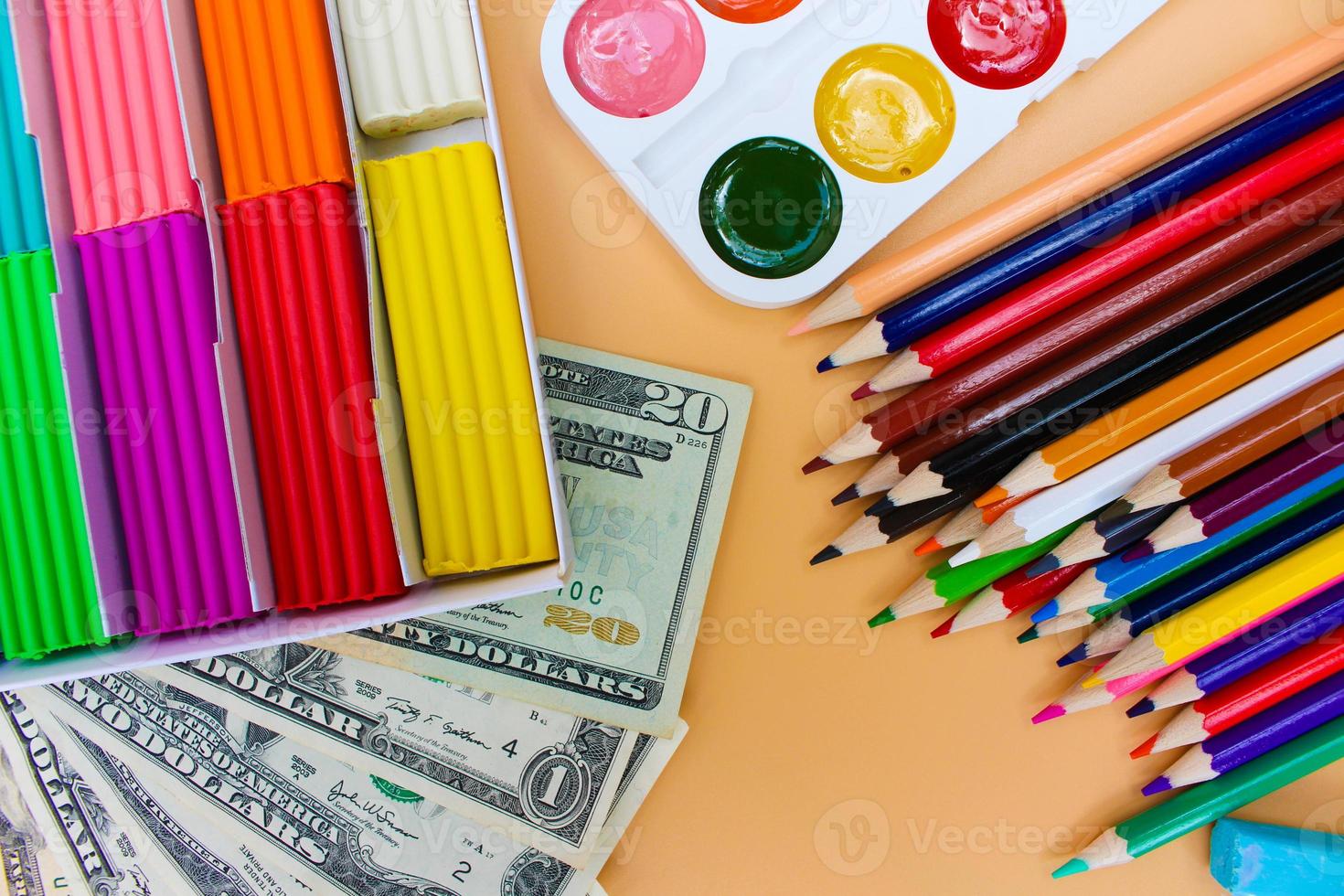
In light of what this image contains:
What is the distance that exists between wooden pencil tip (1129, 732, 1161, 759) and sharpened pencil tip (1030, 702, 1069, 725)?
70mm

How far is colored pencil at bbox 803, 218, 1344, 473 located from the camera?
0.60 metres

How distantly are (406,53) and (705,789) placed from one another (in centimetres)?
64

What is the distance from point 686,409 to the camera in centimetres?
71

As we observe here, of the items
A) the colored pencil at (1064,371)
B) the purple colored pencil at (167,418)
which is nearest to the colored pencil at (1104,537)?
the colored pencil at (1064,371)

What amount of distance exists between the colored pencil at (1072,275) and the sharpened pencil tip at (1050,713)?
306 mm

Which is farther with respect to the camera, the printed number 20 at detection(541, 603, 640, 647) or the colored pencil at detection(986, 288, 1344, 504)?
the printed number 20 at detection(541, 603, 640, 647)

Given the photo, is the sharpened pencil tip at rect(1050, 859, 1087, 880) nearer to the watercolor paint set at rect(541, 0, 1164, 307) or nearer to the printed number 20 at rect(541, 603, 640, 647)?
the printed number 20 at rect(541, 603, 640, 647)

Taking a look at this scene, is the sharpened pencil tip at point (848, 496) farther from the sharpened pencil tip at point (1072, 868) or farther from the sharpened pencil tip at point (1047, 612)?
the sharpened pencil tip at point (1072, 868)

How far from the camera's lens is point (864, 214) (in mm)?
662

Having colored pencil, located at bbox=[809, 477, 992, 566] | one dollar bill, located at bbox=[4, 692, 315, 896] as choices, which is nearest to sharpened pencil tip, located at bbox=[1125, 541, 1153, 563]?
colored pencil, located at bbox=[809, 477, 992, 566]

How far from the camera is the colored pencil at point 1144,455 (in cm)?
58

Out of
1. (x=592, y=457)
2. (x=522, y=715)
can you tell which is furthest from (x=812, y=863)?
(x=592, y=457)

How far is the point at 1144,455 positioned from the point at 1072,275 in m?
0.14

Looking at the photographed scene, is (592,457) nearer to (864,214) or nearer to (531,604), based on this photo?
(531,604)
